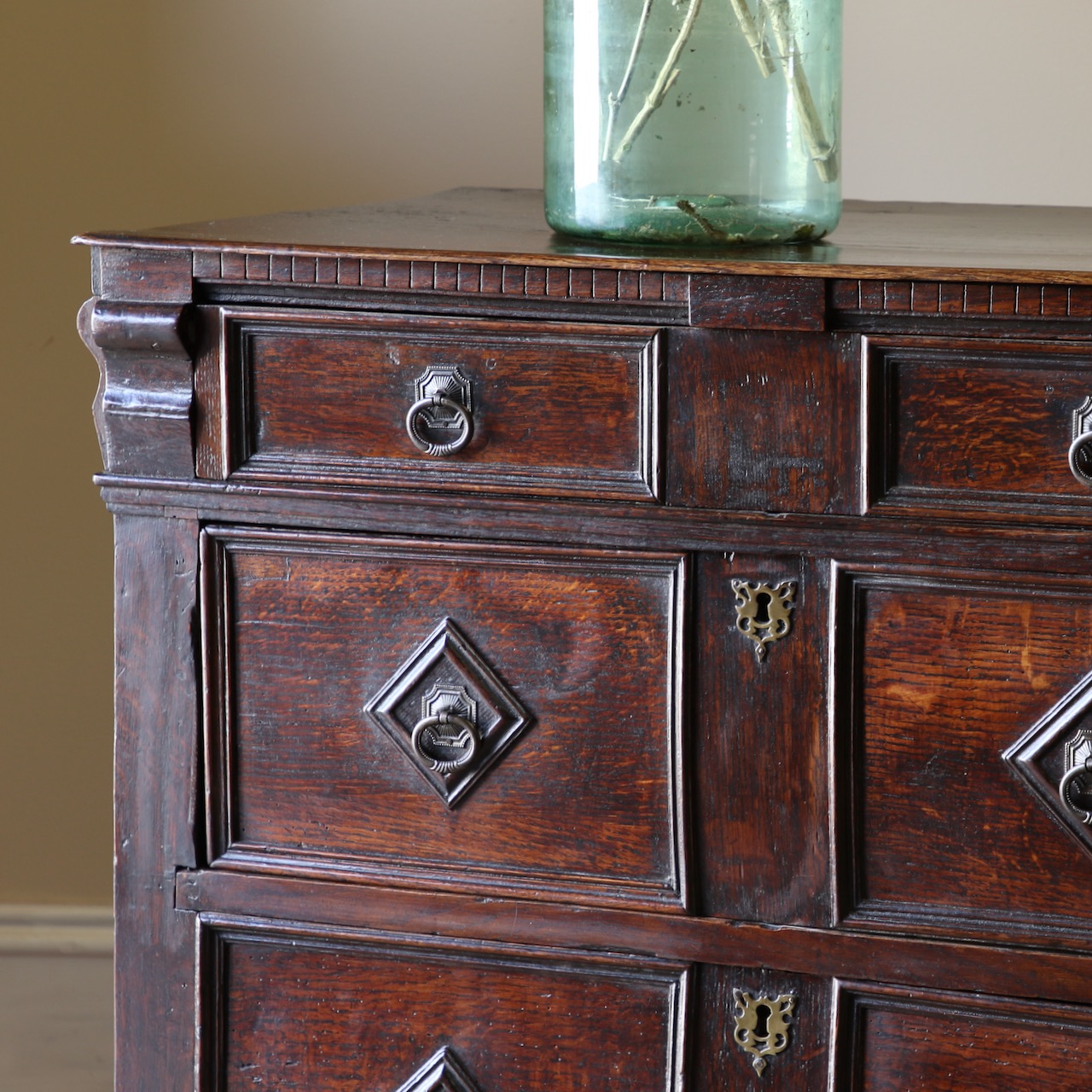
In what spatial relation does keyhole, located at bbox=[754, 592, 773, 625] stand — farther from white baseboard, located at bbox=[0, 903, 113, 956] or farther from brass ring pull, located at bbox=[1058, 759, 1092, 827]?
white baseboard, located at bbox=[0, 903, 113, 956]

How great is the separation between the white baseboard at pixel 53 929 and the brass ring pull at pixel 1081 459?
127 cm

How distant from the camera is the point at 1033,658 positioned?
2.86ft

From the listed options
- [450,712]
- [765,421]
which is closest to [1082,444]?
[765,421]

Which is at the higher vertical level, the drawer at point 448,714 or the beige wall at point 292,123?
the beige wall at point 292,123

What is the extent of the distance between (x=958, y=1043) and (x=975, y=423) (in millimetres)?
383

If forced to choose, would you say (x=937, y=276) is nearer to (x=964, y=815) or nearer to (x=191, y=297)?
(x=964, y=815)

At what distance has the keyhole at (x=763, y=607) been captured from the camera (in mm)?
892

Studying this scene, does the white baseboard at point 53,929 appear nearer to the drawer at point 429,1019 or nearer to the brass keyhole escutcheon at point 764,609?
the drawer at point 429,1019

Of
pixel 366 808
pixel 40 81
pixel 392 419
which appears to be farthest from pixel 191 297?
pixel 40 81

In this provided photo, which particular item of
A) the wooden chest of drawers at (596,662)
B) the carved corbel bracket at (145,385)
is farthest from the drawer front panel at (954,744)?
the carved corbel bracket at (145,385)

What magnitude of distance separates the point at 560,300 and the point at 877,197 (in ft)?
2.50

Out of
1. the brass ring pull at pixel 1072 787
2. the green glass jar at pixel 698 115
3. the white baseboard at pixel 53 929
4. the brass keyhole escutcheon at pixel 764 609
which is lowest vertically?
the white baseboard at pixel 53 929

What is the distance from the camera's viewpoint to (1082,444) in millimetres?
833

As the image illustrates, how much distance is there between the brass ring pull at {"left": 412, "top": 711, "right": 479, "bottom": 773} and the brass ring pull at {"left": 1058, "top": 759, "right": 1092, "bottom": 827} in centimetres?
36
